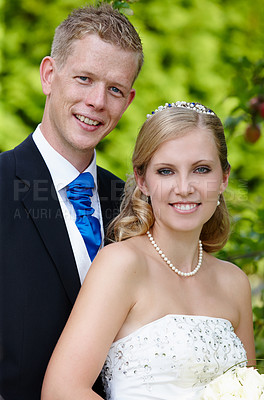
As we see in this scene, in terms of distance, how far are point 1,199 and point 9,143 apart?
1.36 m

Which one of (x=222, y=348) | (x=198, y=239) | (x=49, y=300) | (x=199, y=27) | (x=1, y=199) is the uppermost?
(x=199, y=27)

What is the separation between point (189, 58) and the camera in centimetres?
478

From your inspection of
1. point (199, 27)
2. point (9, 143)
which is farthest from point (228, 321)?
point (199, 27)

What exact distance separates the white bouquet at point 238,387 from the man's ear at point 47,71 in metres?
1.62

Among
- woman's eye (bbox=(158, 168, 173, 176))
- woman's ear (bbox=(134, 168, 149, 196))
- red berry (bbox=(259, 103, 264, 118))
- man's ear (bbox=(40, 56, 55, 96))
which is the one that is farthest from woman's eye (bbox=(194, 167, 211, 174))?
red berry (bbox=(259, 103, 264, 118))

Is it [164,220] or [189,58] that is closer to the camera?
[164,220]

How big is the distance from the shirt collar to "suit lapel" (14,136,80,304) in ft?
0.23

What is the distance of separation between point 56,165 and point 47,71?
49 centimetres

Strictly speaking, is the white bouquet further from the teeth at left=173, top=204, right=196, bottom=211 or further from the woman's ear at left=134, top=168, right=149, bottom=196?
the woman's ear at left=134, top=168, right=149, bottom=196

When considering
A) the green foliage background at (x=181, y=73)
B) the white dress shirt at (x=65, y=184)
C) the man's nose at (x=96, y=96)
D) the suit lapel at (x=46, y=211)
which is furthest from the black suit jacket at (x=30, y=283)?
the green foliage background at (x=181, y=73)

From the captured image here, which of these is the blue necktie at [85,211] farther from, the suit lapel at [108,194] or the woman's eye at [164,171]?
the woman's eye at [164,171]

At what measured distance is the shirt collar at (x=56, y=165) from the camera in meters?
2.92

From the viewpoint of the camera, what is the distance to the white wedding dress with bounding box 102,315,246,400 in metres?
2.44

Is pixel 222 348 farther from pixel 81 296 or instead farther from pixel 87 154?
pixel 87 154
